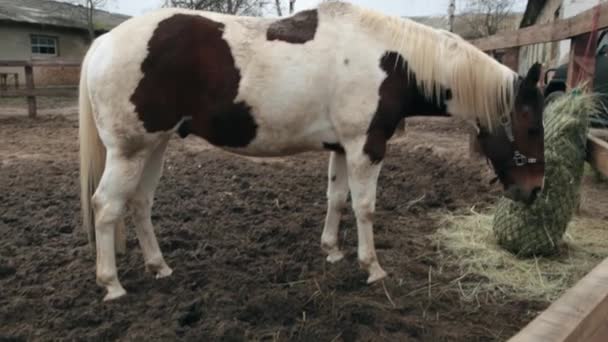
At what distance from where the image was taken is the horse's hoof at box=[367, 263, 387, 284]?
2919mm

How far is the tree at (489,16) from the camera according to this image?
2822cm

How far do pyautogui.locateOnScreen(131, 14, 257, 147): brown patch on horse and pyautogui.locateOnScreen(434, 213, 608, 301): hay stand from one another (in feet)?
5.70

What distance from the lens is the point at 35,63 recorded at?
417 inches

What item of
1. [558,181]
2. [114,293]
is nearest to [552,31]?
[558,181]

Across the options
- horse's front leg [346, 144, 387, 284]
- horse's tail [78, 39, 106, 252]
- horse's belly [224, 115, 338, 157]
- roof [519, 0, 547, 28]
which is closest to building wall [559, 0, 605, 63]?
roof [519, 0, 547, 28]

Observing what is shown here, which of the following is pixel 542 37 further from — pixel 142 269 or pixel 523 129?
pixel 142 269

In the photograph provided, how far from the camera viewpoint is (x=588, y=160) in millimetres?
3324

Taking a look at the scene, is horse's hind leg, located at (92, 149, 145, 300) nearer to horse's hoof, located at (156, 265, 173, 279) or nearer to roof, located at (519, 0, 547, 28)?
horse's hoof, located at (156, 265, 173, 279)

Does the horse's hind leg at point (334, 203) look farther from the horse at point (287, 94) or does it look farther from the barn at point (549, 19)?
the barn at point (549, 19)

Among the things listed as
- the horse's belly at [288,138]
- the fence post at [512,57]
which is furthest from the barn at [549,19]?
the horse's belly at [288,138]

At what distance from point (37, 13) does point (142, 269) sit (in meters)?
24.3

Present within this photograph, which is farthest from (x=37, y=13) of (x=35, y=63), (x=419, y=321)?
(x=419, y=321)

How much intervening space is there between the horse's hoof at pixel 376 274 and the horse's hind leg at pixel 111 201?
1.46 metres

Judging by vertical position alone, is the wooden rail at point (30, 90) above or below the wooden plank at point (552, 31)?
below
